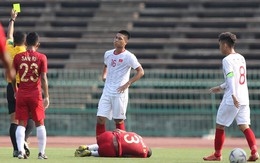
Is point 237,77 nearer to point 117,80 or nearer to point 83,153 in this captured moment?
point 117,80

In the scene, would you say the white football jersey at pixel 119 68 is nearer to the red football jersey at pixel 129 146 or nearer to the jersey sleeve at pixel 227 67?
the red football jersey at pixel 129 146

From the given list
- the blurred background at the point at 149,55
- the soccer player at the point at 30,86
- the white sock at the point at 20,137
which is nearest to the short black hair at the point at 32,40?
the soccer player at the point at 30,86

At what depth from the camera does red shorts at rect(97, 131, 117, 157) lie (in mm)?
13913

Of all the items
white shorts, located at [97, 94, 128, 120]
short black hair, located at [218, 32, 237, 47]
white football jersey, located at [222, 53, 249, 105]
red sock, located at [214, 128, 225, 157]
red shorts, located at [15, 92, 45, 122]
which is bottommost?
red sock, located at [214, 128, 225, 157]

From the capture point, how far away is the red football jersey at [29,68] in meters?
13.0

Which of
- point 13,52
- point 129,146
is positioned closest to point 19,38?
point 13,52

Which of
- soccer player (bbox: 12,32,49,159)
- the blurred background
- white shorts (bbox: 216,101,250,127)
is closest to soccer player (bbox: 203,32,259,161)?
white shorts (bbox: 216,101,250,127)

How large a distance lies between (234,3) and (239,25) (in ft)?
2.98

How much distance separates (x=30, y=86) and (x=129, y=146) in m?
1.87

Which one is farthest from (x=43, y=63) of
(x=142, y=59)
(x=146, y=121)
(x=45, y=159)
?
(x=142, y=59)

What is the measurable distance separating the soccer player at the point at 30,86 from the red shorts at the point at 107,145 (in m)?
1.17

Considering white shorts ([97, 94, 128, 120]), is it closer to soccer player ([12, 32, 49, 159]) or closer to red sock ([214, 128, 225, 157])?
soccer player ([12, 32, 49, 159])

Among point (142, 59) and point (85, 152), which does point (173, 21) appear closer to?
point (142, 59)

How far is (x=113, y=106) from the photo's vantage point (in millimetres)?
14758
